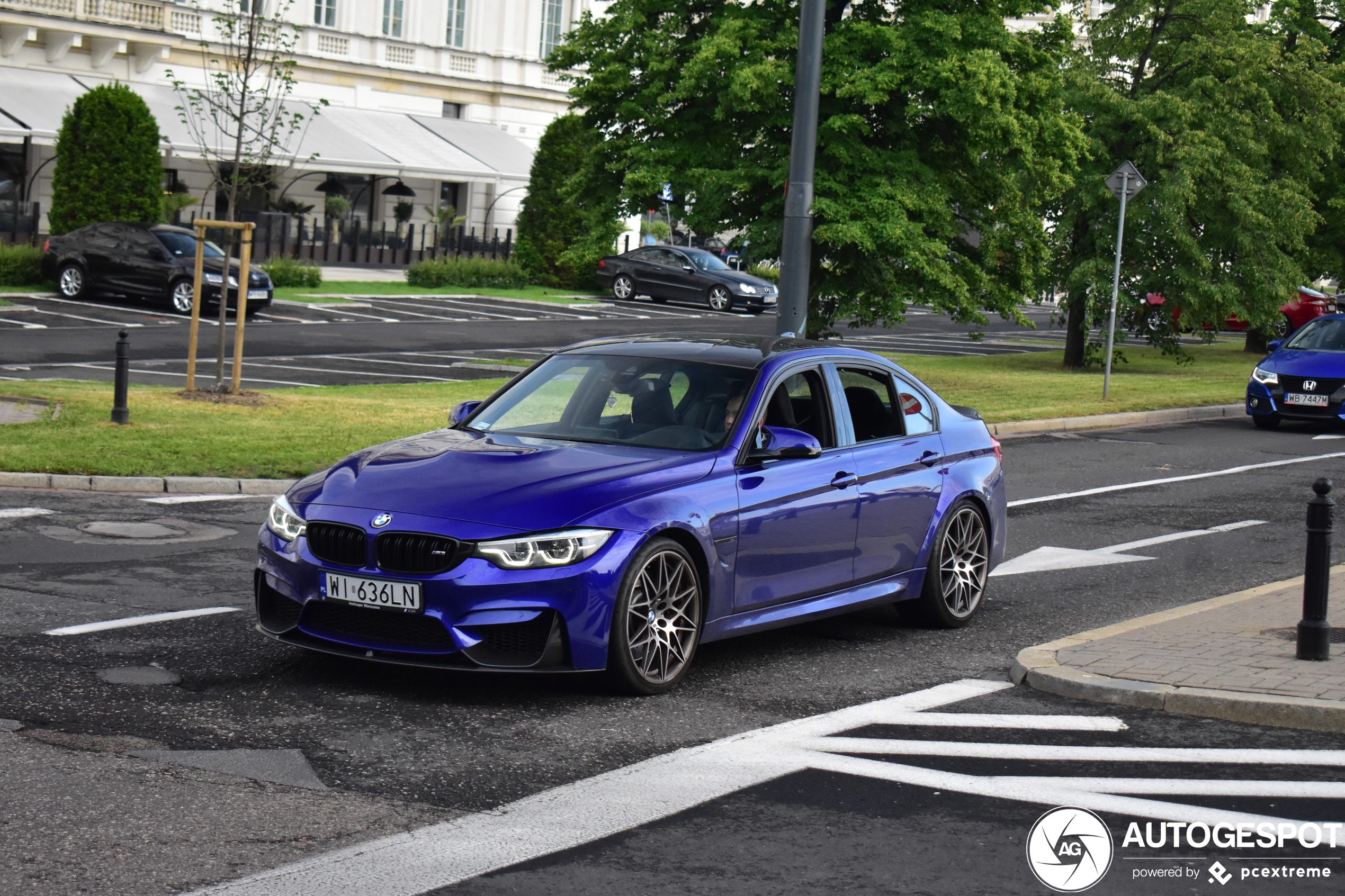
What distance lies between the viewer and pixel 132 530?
10.7 metres

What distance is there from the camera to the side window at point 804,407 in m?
8.24

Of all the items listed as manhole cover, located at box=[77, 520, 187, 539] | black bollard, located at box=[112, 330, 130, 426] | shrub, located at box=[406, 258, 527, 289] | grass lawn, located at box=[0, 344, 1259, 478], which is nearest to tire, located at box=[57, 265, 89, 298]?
grass lawn, located at box=[0, 344, 1259, 478]

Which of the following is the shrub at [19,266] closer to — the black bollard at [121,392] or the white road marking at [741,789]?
the black bollard at [121,392]

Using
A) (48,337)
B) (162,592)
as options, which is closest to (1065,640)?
(162,592)

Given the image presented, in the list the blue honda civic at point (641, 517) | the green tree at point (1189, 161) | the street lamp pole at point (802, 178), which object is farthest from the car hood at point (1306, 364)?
the blue honda civic at point (641, 517)

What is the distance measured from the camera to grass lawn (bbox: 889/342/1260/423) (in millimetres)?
22422

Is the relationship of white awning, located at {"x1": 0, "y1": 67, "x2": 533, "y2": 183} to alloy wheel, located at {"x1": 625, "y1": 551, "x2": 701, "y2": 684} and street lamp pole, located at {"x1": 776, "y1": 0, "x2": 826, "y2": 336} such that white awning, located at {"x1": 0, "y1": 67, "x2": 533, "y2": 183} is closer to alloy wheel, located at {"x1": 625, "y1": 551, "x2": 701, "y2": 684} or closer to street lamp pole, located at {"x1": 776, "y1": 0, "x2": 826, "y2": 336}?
street lamp pole, located at {"x1": 776, "y1": 0, "x2": 826, "y2": 336}

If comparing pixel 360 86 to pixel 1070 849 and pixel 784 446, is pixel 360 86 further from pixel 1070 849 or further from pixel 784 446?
pixel 1070 849

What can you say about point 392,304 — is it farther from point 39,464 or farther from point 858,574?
point 858,574

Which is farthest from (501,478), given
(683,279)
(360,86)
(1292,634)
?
(360,86)

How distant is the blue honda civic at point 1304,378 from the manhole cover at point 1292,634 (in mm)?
13571

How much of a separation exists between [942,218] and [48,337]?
46.1 ft

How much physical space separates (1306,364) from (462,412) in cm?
1608

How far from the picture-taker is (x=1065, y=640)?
327 inches
